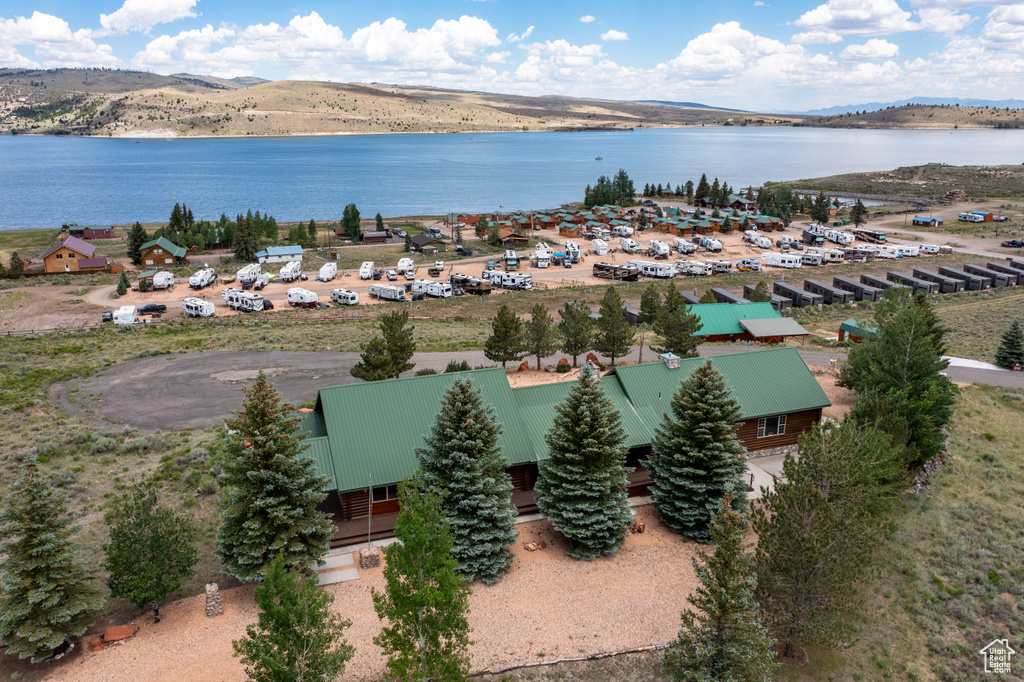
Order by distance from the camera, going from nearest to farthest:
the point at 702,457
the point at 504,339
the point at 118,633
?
1. the point at 118,633
2. the point at 702,457
3. the point at 504,339

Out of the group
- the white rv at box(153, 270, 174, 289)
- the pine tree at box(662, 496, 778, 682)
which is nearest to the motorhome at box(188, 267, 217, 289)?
the white rv at box(153, 270, 174, 289)

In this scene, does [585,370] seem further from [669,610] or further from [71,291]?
[71,291]

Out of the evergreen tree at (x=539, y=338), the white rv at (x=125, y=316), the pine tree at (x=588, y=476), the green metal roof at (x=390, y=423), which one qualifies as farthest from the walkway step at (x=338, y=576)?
the white rv at (x=125, y=316)

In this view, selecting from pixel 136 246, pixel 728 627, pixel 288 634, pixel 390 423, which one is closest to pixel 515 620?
pixel 728 627

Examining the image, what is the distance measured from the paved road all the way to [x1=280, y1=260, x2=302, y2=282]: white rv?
34.7 metres

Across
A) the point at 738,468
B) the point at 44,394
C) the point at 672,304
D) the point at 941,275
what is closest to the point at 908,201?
the point at 941,275

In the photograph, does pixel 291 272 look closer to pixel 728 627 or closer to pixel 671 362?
pixel 671 362

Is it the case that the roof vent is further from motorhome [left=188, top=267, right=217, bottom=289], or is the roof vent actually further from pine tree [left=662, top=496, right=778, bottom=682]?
motorhome [left=188, top=267, right=217, bottom=289]

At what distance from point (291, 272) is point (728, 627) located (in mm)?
72122

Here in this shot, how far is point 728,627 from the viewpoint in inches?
534

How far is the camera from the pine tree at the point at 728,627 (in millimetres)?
13328

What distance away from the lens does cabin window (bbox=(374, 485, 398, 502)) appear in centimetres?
2234

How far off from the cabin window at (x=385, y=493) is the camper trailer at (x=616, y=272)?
60248mm

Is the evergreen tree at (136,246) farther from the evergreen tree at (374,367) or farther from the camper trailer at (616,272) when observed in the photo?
the evergreen tree at (374,367)
